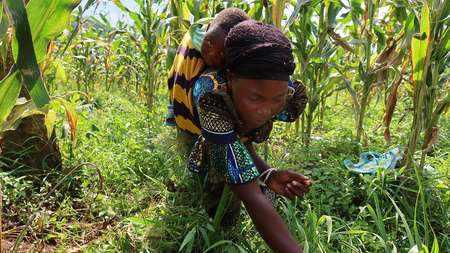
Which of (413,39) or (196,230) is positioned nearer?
(196,230)

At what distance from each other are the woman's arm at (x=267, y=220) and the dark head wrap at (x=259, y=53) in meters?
0.35

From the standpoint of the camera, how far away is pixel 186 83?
1680 millimetres

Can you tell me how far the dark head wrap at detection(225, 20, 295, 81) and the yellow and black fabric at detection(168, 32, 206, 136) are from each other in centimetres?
36

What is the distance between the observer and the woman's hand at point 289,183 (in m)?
1.42

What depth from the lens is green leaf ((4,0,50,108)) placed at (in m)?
0.90

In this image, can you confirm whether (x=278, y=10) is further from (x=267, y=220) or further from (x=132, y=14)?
(x=132, y=14)

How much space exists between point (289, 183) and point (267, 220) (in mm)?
222

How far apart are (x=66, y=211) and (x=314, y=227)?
1.14 meters

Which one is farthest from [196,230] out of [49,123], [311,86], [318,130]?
[318,130]

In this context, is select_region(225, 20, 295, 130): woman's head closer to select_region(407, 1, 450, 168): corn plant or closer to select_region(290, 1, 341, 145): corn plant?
select_region(407, 1, 450, 168): corn plant

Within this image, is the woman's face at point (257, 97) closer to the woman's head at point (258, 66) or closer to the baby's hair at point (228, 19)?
the woman's head at point (258, 66)

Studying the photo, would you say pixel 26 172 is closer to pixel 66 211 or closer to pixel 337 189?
pixel 66 211

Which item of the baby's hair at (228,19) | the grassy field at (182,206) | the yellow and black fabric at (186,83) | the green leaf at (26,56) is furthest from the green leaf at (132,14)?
the green leaf at (26,56)

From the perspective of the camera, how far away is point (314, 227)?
1.45 metres
